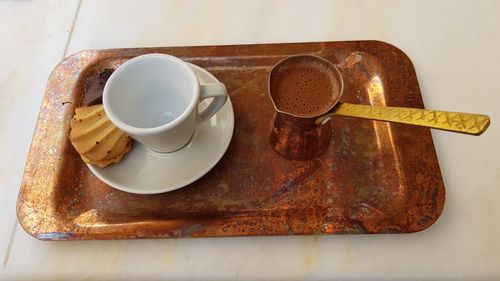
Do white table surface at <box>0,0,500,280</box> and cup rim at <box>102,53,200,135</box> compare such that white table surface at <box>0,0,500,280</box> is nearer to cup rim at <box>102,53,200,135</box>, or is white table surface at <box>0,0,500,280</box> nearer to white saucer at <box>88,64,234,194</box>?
white saucer at <box>88,64,234,194</box>

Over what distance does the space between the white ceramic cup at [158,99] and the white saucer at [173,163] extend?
0.08 ft

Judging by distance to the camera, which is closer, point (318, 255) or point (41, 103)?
point (318, 255)

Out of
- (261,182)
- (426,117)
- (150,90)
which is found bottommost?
(261,182)

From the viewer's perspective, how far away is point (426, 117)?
539 mm

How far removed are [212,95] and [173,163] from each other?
15 cm

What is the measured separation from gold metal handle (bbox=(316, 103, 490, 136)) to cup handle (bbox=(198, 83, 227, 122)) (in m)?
0.16

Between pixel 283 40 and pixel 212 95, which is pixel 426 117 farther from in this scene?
pixel 283 40

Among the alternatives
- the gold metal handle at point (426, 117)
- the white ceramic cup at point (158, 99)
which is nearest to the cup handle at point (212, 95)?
the white ceramic cup at point (158, 99)

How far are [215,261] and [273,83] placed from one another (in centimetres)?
32

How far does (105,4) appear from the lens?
0.95 m

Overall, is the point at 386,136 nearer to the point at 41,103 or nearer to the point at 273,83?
the point at 273,83

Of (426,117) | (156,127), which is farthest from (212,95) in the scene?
(426,117)

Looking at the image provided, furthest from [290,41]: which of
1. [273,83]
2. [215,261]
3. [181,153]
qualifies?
[215,261]

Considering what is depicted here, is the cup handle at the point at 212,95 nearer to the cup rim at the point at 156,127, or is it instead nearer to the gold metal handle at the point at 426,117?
the cup rim at the point at 156,127
